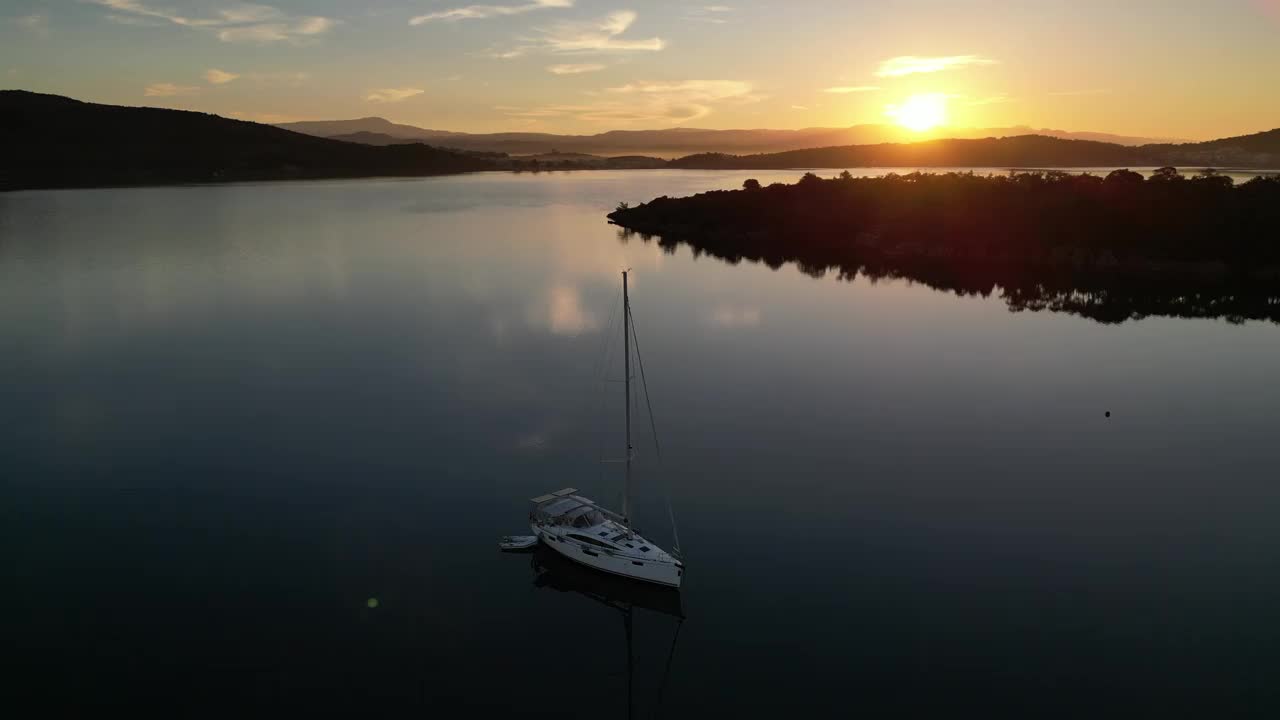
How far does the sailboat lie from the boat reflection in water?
0.93 ft

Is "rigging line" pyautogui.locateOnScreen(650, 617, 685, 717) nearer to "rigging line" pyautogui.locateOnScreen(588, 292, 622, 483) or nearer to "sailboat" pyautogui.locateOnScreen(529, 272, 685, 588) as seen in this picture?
"sailboat" pyautogui.locateOnScreen(529, 272, 685, 588)

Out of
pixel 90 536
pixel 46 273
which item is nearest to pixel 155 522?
pixel 90 536

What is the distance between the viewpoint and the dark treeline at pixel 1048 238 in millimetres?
62750

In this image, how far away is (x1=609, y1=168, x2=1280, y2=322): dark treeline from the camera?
62.8 meters

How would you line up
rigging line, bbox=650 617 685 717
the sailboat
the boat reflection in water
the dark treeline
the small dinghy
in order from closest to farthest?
rigging line, bbox=650 617 685 717 < the boat reflection in water < the sailboat < the small dinghy < the dark treeline

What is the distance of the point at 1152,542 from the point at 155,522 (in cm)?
2906

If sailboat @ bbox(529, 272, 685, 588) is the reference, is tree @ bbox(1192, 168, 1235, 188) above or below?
above

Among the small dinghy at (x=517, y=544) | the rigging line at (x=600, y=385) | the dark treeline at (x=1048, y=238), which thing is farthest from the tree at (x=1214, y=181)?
the small dinghy at (x=517, y=544)

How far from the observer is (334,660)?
18469mm

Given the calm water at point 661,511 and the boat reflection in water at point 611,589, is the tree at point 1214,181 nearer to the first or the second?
the calm water at point 661,511

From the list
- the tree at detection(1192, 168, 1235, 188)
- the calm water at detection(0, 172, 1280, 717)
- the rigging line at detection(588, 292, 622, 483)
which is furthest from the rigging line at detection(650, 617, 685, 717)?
the tree at detection(1192, 168, 1235, 188)

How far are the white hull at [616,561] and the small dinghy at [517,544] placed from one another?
0.36m

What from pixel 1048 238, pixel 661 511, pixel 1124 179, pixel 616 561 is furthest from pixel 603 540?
pixel 1124 179

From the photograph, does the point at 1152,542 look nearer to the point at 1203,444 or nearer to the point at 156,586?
the point at 1203,444
